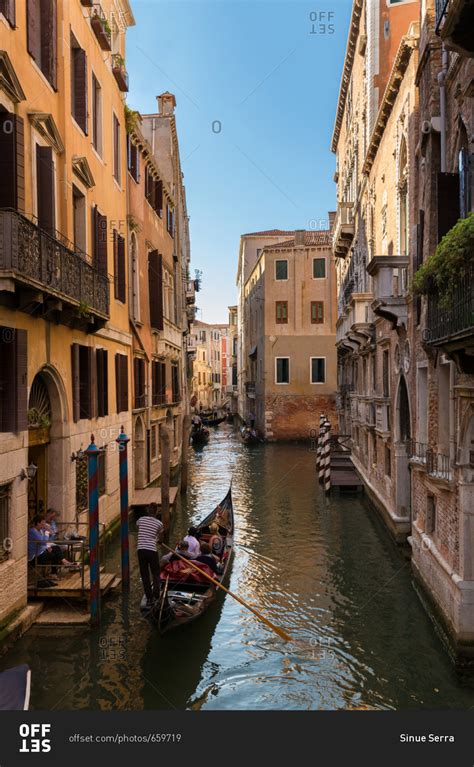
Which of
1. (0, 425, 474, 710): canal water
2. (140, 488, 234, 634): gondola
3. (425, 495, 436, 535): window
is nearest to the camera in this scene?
(0, 425, 474, 710): canal water

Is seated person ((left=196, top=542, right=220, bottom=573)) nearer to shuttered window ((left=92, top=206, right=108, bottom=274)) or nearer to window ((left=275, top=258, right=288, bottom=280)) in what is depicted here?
shuttered window ((left=92, top=206, right=108, bottom=274))

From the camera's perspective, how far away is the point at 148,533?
842 cm

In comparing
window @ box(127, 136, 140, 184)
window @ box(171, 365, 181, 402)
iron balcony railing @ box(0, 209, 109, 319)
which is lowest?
window @ box(171, 365, 181, 402)

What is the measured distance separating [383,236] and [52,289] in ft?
28.2

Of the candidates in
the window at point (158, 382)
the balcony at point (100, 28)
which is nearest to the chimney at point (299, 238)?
the window at point (158, 382)

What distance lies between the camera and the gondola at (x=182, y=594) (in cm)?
771

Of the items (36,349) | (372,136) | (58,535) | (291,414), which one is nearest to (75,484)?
(58,535)

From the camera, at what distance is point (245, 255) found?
5038cm

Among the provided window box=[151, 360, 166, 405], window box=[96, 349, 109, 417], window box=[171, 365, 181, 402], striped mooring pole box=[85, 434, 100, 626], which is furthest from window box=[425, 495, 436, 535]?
window box=[171, 365, 181, 402]

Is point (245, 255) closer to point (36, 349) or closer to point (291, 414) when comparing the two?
point (291, 414)

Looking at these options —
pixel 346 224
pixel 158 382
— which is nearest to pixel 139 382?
pixel 158 382

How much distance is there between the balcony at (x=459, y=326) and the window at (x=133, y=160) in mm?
10303

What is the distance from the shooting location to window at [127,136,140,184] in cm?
1553

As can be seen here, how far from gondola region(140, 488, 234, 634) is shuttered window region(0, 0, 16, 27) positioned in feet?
21.0
